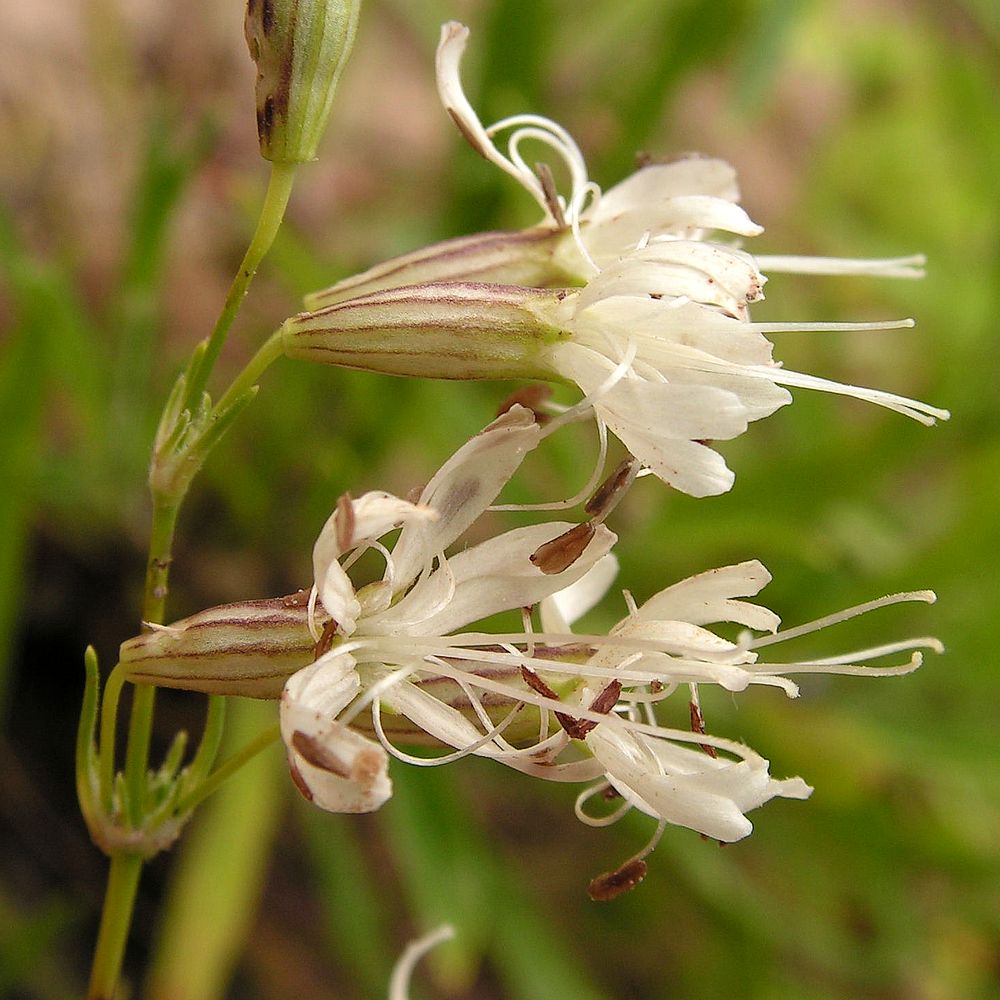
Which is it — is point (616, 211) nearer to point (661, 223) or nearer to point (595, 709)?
point (661, 223)

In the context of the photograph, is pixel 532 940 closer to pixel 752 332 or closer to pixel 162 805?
pixel 162 805

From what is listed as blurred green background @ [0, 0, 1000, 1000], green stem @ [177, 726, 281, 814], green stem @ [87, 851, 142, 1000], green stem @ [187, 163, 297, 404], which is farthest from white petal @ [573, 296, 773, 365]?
blurred green background @ [0, 0, 1000, 1000]

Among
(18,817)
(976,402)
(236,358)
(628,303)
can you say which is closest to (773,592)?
(976,402)

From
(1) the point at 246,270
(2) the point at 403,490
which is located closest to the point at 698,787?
(1) the point at 246,270

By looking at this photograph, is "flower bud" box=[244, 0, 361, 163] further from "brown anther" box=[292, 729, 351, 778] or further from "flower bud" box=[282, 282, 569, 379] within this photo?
"brown anther" box=[292, 729, 351, 778]

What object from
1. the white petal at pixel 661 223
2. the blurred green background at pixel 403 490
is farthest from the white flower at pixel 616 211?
the blurred green background at pixel 403 490
